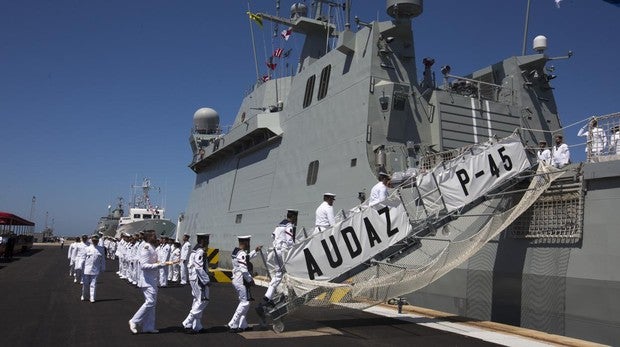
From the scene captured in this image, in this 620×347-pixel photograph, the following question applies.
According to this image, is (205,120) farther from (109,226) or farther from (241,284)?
(109,226)

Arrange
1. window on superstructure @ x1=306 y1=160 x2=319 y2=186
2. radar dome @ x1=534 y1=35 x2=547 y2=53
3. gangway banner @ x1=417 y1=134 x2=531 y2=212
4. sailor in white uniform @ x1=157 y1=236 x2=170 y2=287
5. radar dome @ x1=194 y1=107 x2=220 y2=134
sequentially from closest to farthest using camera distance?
gangway banner @ x1=417 y1=134 x2=531 y2=212, radar dome @ x1=534 y1=35 x2=547 y2=53, window on superstructure @ x1=306 y1=160 x2=319 y2=186, sailor in white uniform @ x1=157 y1=236 x2=170 y2=287, radar dome @ x1=194 y1=107 x2=220 y2=134

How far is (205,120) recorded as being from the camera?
30.3m

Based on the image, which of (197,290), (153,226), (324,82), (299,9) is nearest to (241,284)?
(197,290)

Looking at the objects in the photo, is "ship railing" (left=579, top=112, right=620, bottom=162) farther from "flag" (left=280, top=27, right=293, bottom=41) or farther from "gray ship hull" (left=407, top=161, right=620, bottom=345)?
"flag" (left=280, top=27, right=293, bottom=41)

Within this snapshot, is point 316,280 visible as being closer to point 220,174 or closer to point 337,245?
point 337,245

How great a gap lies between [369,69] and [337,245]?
20.6 ft

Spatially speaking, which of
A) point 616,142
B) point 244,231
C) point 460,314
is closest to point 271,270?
point 460,314

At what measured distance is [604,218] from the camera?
791cm

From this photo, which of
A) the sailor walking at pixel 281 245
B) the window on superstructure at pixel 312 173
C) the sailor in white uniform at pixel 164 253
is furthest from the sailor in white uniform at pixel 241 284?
the sailor in white uniform at pixel 164 253

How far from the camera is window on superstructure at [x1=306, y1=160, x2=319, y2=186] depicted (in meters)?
14.9

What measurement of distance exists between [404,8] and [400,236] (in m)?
7.38

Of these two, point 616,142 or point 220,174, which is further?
point 220,174

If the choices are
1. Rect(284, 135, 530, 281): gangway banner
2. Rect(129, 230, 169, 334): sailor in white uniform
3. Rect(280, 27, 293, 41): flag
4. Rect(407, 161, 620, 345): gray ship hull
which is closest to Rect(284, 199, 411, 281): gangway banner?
Rect(284, 135, 530, 281): gangway banner

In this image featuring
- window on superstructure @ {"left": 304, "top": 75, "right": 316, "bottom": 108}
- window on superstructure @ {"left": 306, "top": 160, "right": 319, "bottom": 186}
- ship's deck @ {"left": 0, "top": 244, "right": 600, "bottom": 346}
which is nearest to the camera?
ship's deck @ {"left": 0, "top": 244, "right": 600, "bottom": 346}
